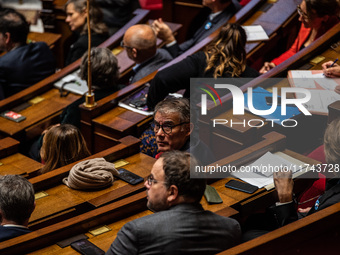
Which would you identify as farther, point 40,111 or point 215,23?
point 215,23

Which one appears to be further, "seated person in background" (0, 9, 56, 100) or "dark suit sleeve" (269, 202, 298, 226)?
"seated person in background" (0, 9, 56, 100)

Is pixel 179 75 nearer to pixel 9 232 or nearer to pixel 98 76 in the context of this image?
pixel 98 76

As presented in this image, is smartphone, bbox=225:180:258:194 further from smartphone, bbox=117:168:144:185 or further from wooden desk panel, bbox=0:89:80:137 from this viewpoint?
wooden desk panel, bbox=0:89:80:137

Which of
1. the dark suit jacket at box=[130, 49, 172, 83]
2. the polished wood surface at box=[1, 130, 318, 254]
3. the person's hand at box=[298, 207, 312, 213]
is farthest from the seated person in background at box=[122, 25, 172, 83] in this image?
the person's hand at box=[298, 207, 312, 213]

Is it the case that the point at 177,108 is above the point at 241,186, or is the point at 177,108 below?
above

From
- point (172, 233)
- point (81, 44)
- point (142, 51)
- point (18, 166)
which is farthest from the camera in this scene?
point (81, 44)

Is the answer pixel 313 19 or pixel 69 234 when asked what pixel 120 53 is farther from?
pixel 69 234

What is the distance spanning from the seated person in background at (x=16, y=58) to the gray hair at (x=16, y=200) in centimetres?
231

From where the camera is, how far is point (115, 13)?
5.93 metres

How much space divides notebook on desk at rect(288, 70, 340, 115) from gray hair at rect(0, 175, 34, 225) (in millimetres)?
1800

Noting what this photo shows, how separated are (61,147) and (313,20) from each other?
2113mm

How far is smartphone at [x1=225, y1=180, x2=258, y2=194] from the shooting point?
3.07m

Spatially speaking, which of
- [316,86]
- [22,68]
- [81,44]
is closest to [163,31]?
[81,44]
